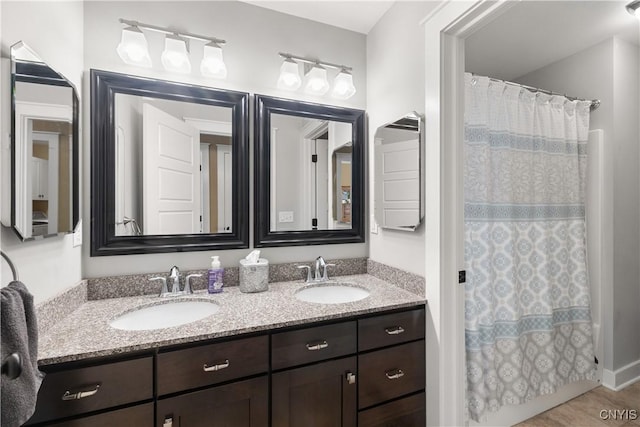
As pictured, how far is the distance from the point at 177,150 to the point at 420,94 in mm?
1277

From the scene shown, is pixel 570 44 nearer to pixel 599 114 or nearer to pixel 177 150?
pixel 599 114

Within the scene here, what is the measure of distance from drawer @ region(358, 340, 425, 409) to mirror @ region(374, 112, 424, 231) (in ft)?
1.96

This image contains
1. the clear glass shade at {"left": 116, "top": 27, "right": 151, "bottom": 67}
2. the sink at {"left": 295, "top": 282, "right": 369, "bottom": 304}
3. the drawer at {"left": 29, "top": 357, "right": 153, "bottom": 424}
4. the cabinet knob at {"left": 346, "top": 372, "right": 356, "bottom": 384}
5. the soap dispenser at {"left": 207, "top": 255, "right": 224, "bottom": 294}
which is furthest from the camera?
the sink at {"left": 295, "top": 282, "right": 369, "bottom": 304}

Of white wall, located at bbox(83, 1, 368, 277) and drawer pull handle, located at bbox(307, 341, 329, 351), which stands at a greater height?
white wall, located at bbox(83, 1, 368, 277)

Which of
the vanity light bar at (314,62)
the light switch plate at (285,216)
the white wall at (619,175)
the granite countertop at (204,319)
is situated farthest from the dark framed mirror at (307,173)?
the white wall at (619,175)

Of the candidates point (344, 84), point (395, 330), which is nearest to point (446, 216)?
point (395, 330)

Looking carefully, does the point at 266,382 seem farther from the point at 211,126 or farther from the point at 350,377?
the point at 211,126

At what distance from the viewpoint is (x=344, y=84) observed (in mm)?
1798

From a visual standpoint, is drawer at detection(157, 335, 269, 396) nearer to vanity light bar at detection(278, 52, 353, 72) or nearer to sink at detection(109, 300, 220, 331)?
sink at detection(109, 300, 220, 331)

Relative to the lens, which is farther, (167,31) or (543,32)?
(543,32)

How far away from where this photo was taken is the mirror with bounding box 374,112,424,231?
1.46 m

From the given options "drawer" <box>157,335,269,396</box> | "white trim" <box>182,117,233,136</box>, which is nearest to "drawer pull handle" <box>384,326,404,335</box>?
"drawer" <box>157,335,269,396</box>

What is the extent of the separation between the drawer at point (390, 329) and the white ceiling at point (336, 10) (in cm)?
170

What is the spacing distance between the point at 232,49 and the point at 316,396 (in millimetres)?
1791
